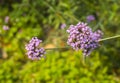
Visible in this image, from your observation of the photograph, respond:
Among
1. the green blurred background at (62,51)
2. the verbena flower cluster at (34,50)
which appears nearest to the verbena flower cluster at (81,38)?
the verbena flower cluster at (34,50)

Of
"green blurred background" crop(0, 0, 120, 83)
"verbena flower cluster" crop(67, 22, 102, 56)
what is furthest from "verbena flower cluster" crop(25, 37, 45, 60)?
"green blurred background" crop(0, 0, 120, 83)

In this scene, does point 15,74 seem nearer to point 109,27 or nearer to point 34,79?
point 34,79

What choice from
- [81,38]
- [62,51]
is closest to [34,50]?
[81,38]

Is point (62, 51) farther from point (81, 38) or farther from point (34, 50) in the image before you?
point (81, 38)

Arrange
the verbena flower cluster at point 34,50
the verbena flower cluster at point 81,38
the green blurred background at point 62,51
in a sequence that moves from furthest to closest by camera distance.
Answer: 1. the green blurred background at point 62,51
2. the verbena flower cluster at point 34,50
3. the verbena flower cluster at point 81,38

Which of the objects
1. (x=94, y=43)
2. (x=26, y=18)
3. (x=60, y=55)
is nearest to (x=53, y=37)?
(x=60, y=55)

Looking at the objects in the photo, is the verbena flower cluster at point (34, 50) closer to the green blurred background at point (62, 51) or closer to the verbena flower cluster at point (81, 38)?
the verbena flower cluster at point (81, 38)

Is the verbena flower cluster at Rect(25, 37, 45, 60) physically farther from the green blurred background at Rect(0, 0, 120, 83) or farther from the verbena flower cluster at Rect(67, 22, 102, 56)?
the green blurred background at Rect(0, 0, 120, 83)

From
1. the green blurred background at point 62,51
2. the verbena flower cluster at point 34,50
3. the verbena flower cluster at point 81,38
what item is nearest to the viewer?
the verbena flower cluster at point 81,38

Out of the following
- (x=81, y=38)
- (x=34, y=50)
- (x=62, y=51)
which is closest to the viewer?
(x=81, y=38)
